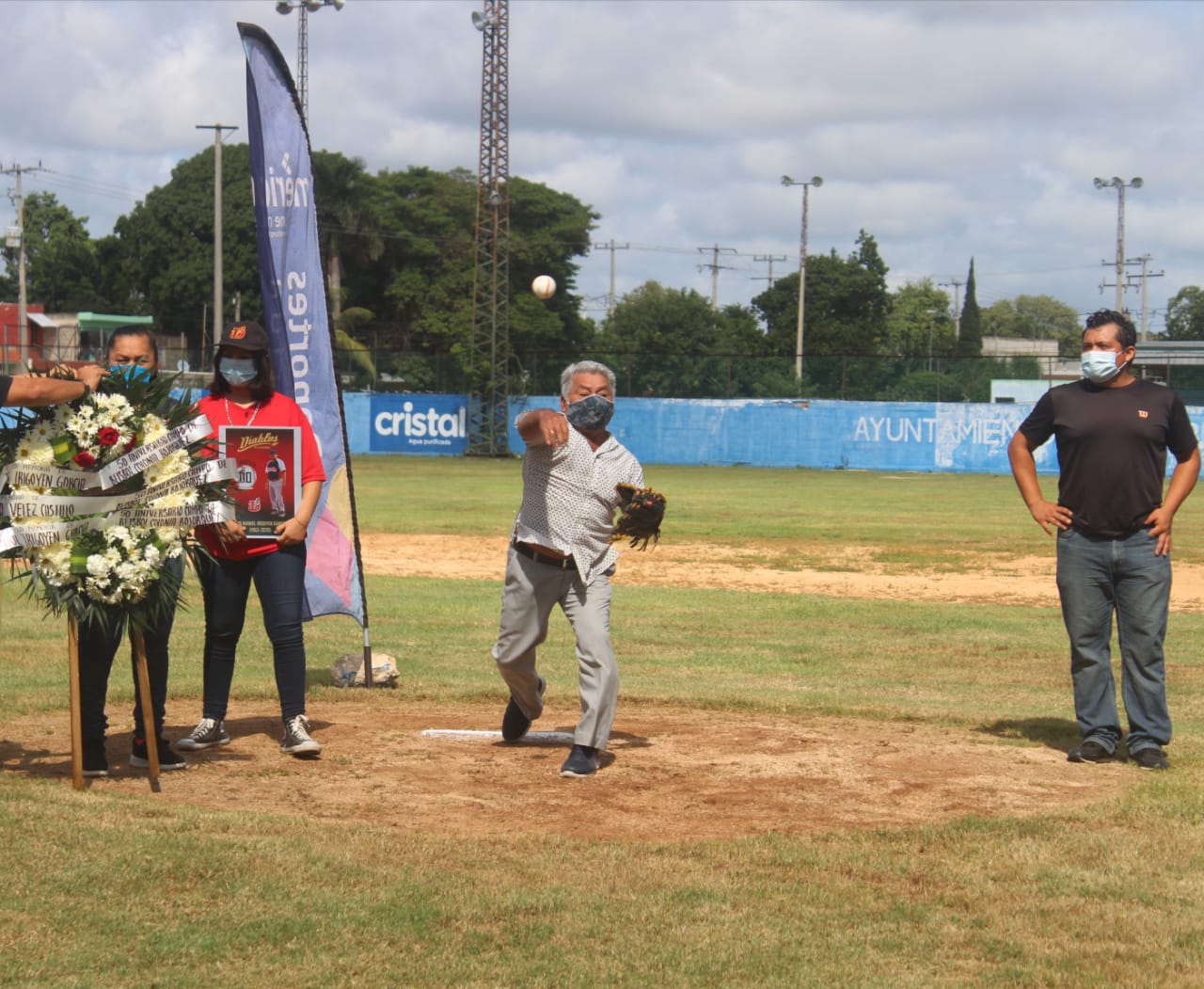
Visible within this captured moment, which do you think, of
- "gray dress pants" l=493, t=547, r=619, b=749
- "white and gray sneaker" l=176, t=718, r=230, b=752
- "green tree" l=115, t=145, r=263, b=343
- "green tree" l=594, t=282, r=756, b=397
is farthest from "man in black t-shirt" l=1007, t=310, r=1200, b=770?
"green tree" l=115, t=145, r=263, b=343

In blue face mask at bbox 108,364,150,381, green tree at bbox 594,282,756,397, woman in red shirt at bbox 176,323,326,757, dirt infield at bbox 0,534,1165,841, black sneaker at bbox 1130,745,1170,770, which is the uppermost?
green tree at bbox 594,282,756,397

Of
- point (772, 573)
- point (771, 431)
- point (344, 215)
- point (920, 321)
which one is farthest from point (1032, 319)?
point (772, 573)

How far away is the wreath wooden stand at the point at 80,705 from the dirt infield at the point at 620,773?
20 cm

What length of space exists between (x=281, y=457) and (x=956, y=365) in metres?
42.3

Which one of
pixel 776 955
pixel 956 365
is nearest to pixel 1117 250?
pixel 956 365

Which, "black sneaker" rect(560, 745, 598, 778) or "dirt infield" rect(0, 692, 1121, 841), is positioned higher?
"black sneaker" rect(560, 745, 598, 778)

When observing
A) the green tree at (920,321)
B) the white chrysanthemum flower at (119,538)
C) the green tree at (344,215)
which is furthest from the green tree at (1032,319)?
the white chrysanthemum flower at (119,538)

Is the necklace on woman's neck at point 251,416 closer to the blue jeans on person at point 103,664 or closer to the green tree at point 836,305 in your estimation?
the blue jeans on person at point 103,664

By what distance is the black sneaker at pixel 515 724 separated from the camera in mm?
7387

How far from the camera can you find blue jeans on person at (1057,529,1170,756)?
23.1 feet

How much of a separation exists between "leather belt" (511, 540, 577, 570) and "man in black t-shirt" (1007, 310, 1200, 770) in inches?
87.4

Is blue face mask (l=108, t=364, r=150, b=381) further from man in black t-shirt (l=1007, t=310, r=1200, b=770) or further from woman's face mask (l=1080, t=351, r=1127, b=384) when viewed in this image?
woman's face mask (l=1080, t=351, r=1127, b=384)

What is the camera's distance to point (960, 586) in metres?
16.4

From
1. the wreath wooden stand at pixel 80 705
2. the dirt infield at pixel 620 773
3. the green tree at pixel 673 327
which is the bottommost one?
the dirt infield at pixel 620 773
